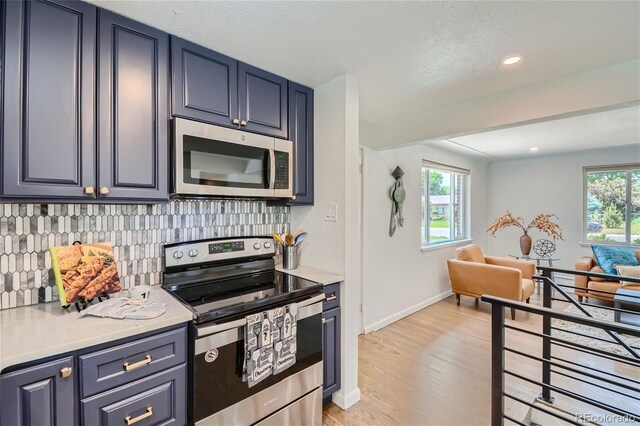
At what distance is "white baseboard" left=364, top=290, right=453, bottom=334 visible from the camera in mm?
3375

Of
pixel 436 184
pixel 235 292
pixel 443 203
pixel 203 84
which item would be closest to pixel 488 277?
pixel 443 203

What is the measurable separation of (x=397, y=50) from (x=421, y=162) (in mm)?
2604

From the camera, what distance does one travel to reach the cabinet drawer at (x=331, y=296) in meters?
1.94

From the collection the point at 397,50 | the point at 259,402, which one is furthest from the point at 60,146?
the point at 397,50

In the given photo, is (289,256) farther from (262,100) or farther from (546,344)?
(546,344)

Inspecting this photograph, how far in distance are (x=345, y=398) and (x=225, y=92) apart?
7.23 ft

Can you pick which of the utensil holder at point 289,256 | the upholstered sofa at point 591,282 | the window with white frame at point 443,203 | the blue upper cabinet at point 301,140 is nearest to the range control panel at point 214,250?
the utensil holder at point 289,256

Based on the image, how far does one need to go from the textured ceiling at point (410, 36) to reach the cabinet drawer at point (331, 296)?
4.88 feet

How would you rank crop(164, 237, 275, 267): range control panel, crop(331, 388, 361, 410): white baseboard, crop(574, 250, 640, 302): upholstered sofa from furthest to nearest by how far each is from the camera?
crop(574, 250, 640, 302): upholstered sofa, crop(331, 388, 361, 410): white baseboard, crop(164, 237, 275, 267): range control panel

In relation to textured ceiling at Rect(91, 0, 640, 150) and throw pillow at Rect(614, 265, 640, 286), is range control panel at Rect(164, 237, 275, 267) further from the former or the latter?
throw pillow at Rect(614, 265, 640, 286)

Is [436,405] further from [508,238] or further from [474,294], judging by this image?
[508,238]

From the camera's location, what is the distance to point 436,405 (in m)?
2.09

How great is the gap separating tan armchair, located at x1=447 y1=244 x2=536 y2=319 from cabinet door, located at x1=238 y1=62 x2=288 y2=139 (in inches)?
130

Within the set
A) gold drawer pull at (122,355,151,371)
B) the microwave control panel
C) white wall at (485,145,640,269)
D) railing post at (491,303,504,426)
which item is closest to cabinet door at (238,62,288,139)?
the microwave control panel
